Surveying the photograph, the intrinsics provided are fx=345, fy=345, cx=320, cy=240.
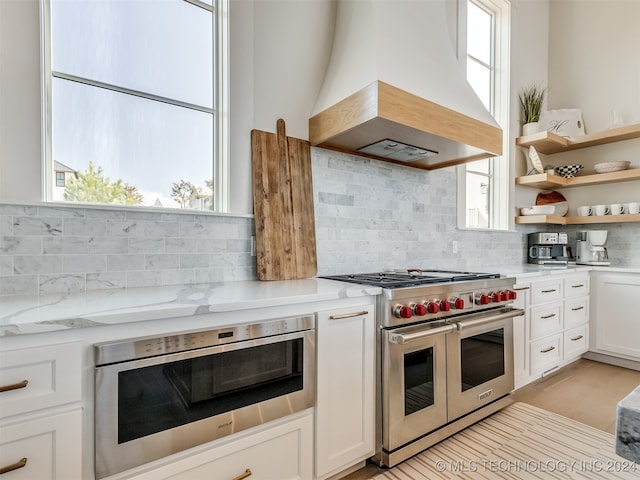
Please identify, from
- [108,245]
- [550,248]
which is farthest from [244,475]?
[550,248]

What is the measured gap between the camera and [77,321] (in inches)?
40.9

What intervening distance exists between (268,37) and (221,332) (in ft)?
6.06

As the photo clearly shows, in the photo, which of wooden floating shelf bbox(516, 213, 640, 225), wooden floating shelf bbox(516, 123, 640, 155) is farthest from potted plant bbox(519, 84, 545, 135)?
wooden floating shelf bbox(516, 213, 640, 225)

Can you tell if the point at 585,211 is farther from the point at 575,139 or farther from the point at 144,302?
the point at 144,302

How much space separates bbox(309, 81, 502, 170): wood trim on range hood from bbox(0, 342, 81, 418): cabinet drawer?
169 cm

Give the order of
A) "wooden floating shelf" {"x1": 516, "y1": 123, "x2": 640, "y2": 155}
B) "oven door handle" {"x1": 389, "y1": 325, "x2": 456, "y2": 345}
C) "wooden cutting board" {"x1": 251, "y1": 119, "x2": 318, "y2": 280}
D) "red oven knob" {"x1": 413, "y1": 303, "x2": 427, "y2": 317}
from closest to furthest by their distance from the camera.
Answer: "oven door handle" {"x1": 389, "y1": 325, "x2": 456, "y2": 345} → "red oven knob" {"x1": 413, "y1": 303, "x2": 427, "y2": 317} → "wooden cutting board" {"x1": 251, "y1": 119, "x2": 318, "y2": 280} → "wooden floating shelf" {"x1": 516, "y1": 123, "x2": 640, "y2": 155}

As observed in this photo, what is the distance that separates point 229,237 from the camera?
2023 mm

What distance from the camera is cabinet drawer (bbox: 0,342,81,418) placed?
3.10ft

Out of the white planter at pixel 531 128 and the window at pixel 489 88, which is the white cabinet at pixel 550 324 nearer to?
the window at pixel 489 88

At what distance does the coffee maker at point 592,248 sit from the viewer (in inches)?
144

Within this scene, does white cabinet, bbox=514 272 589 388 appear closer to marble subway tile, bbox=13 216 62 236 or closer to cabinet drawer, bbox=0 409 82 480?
cabinet drawer, bbox=0 409 82 480

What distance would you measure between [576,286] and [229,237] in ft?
10.7

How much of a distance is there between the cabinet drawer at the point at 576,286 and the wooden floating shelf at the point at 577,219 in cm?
70

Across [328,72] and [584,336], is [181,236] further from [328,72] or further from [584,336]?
[584,336]
